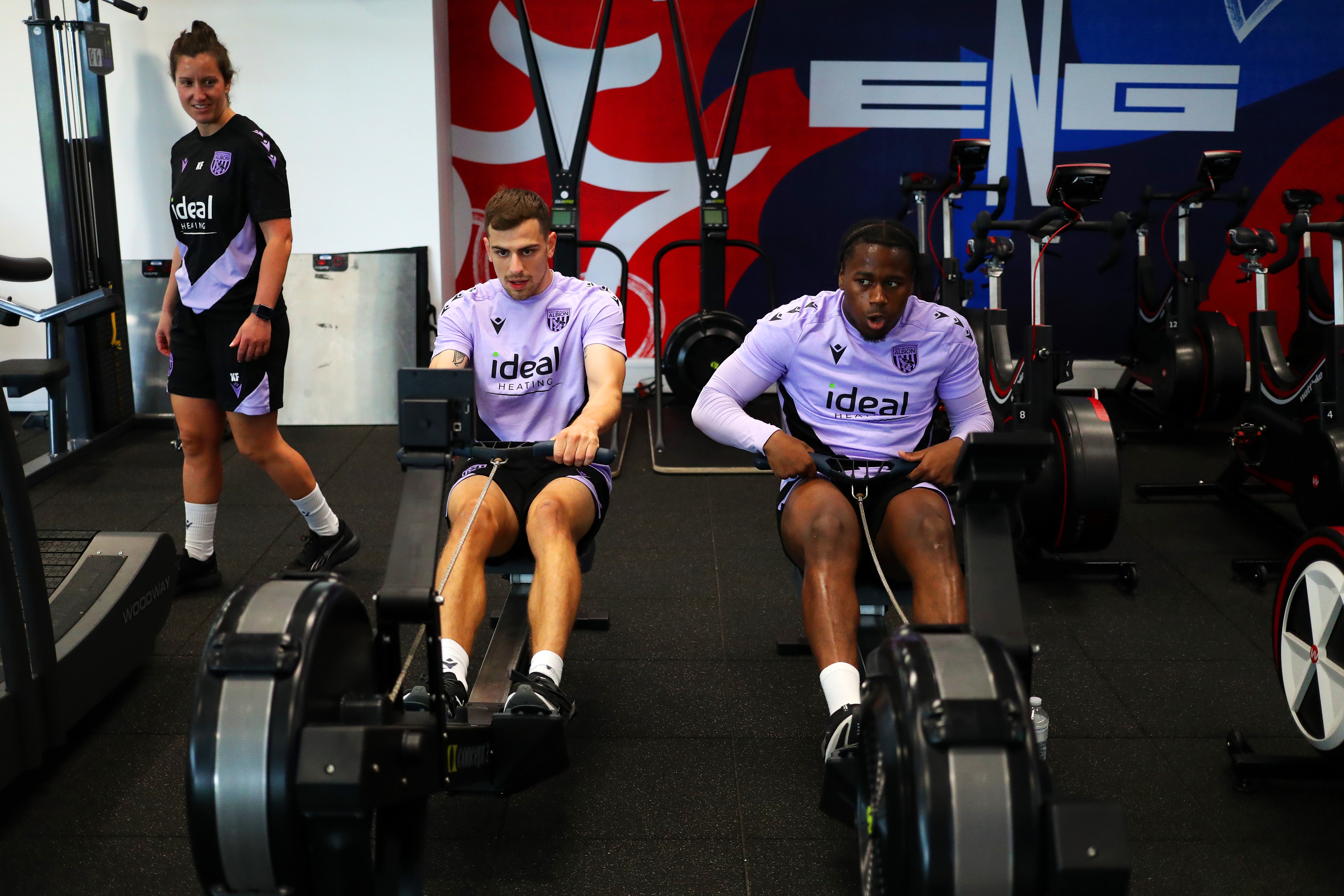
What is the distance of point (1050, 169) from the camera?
19.0 ft

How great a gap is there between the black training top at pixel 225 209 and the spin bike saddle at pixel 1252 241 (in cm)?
329

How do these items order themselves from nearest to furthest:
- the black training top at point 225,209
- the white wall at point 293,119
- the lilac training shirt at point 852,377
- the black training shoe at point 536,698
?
the black training shoe at point 536,698 < the lilac training shirt at point 852,377 < the black training top at point 225,209 < the white wall at point 293,119

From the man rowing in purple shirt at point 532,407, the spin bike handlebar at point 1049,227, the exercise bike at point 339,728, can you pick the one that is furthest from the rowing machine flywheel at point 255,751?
the spin bike handlebar at point 1049,227

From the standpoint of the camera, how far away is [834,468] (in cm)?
249

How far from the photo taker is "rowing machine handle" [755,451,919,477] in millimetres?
2445

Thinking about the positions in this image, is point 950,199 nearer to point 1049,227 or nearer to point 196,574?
point 1049,227

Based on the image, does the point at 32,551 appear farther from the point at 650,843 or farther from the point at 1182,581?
the point at 1182,581

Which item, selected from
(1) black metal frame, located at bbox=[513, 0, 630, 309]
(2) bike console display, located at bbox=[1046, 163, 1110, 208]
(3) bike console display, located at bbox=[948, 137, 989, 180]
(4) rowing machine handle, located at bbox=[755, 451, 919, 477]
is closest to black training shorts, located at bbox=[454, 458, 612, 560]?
(4) rowing machine handle, located at bbox=[755, 451, 919, 477]

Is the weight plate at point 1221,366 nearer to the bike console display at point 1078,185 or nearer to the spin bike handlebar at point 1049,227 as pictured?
the spin bike handlebar at point 1049,227

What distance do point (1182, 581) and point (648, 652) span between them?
1794 millimetres

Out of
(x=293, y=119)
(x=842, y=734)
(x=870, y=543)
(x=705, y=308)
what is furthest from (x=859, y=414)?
(x=293, y=119)

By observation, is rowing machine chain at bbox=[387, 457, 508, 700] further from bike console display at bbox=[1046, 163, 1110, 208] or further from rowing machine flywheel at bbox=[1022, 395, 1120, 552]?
bike console display at bbox=[1046, 163, 1110, 208]

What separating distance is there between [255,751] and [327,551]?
205cm

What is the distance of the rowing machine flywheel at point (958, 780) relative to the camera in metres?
1.46
